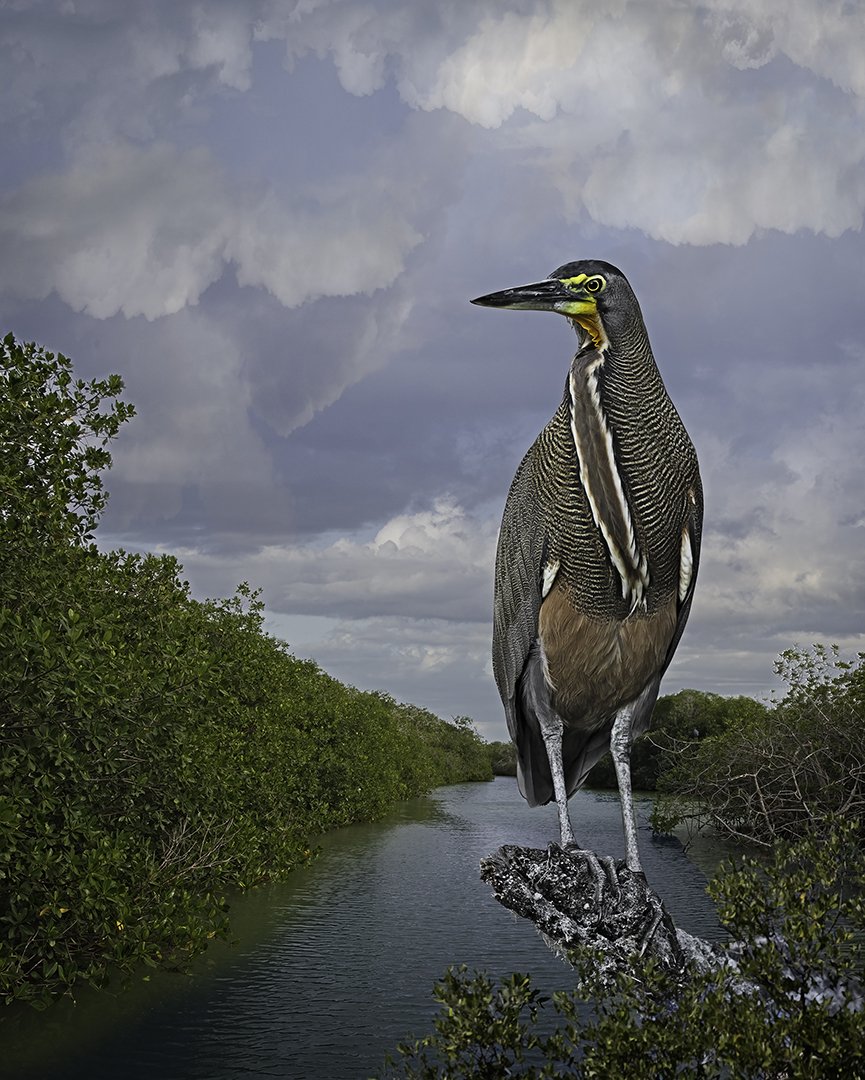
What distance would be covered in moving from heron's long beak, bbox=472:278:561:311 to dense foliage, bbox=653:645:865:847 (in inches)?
491

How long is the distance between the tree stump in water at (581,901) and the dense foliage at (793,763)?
37.5ft

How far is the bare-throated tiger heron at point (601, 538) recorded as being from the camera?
4250 millimetres

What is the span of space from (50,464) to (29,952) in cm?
404

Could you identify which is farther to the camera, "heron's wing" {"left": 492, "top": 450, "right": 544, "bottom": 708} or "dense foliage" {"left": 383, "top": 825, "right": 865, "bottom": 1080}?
"heron's wing" {"left": 492, "top": 450, "right": 544, "bottom": 708}

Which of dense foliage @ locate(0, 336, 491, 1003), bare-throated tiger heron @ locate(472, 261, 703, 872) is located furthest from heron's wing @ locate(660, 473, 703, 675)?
dense foliage @ locate(0, 336, 491, 1003)

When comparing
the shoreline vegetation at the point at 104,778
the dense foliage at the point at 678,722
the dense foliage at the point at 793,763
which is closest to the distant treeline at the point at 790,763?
the dense foliage at the point at 793,763

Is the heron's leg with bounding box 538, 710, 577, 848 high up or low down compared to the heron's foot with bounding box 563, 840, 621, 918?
up

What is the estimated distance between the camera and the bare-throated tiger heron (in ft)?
13.9

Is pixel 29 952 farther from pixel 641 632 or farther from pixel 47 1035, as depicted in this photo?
pixel 641 632

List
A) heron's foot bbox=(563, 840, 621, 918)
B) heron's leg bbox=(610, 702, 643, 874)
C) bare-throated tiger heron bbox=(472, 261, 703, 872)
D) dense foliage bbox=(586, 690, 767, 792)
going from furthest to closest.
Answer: dense foliage bbox=(586, 690, 767, 792) → heron's leg bbox=(610, 702, 643, 874) → bare-throated tiger heron bbox=(472, 261, 703, 872) → heron's foot bbox=(563, 840, 621, 918)

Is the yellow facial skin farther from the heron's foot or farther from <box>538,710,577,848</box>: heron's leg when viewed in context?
the heron's foot

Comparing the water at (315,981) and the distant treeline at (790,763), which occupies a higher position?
the distant treeline at (790,763)

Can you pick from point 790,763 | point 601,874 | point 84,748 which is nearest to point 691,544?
point 601,874

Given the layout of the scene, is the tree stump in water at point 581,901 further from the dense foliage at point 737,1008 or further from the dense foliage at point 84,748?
the dense foliage at point 84,748
